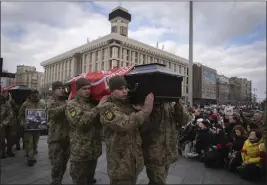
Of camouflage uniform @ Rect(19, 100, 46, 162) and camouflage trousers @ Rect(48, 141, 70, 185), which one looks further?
camouflage uniform @ Rect(19, 100, 46, 162)

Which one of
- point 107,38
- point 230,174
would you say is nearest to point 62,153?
point 230,174

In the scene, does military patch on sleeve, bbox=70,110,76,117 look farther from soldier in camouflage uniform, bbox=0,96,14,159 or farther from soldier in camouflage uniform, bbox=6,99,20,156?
soldier in camouflage uniform, bbox=6,99,20,156

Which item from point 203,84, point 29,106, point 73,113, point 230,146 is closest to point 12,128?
point 29,106

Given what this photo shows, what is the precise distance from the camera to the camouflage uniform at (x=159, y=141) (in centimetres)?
251

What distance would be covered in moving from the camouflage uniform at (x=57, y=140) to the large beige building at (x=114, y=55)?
55.8m

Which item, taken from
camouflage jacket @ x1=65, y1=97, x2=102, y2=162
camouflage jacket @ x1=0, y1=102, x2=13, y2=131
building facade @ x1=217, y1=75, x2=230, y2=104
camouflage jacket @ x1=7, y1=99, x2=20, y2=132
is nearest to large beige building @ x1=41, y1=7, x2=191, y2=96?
building facade @ x1=217, y1=75, x2=230, y2=104

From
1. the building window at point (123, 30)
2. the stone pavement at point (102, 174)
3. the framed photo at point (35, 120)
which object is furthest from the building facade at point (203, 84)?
the framed photo at point (35, 120)

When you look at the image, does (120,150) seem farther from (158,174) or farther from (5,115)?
(5,115)

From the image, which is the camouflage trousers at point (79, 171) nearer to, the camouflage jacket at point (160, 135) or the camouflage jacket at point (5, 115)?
the camouflage jacket at point (160, 135)

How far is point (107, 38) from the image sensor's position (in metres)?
62.9

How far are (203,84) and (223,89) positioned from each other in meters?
26.8

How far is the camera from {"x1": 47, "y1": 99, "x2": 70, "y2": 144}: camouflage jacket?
3.45 metres

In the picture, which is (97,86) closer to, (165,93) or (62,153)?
(165,93)

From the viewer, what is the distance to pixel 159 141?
2541mm
